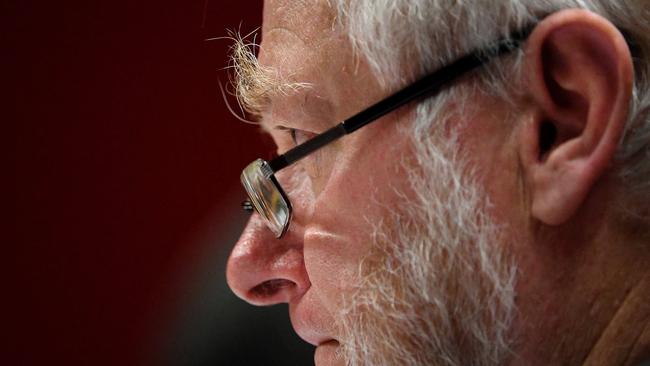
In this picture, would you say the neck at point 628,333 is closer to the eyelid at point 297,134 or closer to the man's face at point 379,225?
the man's face at point 379,225

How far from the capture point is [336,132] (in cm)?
104

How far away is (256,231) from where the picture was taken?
1238 mm

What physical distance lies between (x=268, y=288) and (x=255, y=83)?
30 centimetres

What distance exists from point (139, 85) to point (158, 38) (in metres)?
0.12

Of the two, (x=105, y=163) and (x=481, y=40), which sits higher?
(x=481, y=40)

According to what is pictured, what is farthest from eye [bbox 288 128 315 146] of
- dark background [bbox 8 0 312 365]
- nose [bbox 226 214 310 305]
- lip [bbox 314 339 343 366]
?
dark background [bbox 8 0 312 365]

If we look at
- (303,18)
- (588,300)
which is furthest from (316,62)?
(588,300)

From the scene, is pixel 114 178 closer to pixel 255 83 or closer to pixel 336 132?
pixel 255 83

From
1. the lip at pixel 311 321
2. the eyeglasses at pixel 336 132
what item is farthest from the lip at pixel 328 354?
the eyeglasses at pixel 336 132

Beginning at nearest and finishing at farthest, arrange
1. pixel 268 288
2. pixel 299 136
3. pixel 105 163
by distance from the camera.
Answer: pixel 299 136
pixel 268 288
pixel 105 163

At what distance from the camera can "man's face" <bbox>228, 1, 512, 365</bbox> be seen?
0.98 metres

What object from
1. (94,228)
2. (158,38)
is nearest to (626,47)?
(158,38)

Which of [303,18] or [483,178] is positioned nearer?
[483,178]

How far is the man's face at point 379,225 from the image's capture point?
98cm
